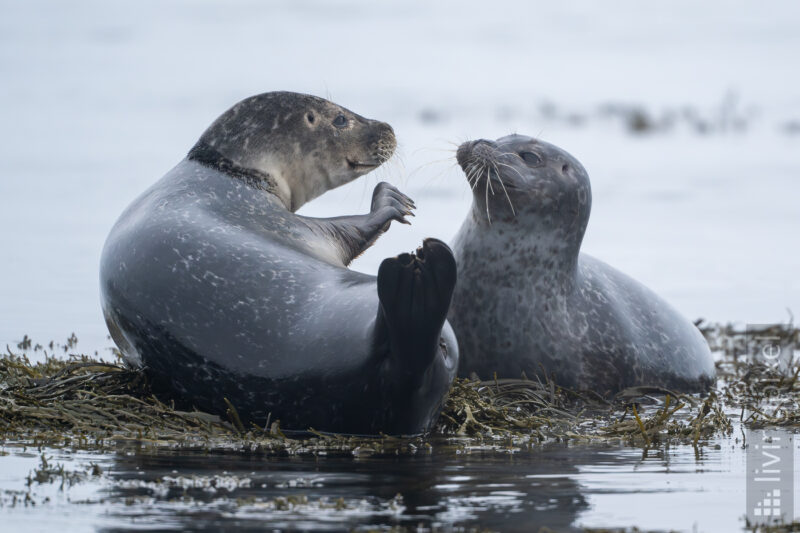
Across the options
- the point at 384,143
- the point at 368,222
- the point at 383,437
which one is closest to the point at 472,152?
the point at 384,143

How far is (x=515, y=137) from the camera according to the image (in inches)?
344

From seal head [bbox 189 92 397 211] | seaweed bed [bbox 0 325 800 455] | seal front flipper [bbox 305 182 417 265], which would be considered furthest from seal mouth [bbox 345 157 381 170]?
seaweed bed [bbox 0 325 800 455]

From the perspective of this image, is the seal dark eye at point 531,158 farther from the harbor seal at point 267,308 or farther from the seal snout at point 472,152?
the harbor seal at point 267,308

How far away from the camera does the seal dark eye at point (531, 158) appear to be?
8.52 meters

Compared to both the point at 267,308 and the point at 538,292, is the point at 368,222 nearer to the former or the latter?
the point at 538,292

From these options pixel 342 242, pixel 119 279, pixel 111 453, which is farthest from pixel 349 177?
pixel 111 453

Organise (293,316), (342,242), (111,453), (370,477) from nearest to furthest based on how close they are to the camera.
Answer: (370,477)
(111,453)
(293,316)
(342,242)

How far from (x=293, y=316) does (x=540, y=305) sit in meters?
2.27

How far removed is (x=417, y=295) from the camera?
5.67 m

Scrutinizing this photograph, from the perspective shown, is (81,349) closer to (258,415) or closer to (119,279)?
(119,279)

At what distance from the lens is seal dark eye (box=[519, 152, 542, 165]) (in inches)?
336

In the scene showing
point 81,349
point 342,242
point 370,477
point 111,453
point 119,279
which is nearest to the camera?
point 370,477

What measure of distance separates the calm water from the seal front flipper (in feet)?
7.05

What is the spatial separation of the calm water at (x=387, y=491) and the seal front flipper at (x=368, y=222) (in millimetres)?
2149
